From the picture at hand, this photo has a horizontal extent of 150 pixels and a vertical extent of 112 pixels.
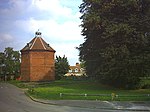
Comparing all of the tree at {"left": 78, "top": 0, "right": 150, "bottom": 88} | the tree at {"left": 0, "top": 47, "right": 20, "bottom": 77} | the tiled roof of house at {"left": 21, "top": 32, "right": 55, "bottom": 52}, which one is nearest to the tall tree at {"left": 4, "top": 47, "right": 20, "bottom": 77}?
the tree at {"left": 0, "top": 47, "right": 20, "bottom": 77}

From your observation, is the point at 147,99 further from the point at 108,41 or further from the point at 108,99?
the point at 108,41

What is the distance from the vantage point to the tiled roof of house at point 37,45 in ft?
302

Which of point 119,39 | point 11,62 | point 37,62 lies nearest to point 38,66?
point 37,62

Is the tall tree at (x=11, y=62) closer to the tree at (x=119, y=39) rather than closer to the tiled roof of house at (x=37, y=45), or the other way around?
the tiled roof of house at (x=37, y=45)

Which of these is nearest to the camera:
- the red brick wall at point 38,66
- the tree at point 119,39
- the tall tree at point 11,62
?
the tree at point 119,39

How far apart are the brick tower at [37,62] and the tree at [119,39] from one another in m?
39.7

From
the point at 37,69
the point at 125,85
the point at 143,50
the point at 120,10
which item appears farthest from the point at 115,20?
the point at 37,69

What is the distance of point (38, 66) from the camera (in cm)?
9162

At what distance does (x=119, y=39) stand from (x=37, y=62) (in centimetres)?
4795

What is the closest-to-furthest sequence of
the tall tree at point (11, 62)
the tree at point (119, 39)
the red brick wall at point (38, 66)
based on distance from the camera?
the tree at point (119, 39), the red brick wall at point (38, 66), the tall tree at point (11, 62)

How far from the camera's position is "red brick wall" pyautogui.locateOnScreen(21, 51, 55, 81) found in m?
90.6

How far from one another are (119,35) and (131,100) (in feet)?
49.8

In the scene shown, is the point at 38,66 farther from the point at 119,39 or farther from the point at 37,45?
the point at 119,39

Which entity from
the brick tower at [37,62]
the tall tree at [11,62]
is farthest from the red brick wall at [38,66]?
the tall tree at [11,62]
